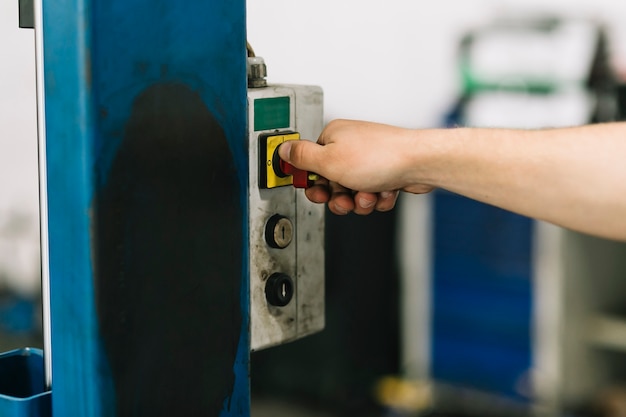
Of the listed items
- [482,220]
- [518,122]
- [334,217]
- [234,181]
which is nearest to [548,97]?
[518,122]

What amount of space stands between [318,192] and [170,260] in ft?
1.01

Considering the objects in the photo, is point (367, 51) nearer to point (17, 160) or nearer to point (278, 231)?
point (17, 160)

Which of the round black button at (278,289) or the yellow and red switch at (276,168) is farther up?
the yellow and red switch at (276,168)

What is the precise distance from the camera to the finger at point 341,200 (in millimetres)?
1262

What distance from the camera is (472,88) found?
3.00 m

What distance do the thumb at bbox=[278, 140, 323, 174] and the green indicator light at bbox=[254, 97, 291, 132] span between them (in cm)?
3

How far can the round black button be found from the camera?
112 cm

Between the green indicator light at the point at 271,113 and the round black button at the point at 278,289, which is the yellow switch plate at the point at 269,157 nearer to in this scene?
the green indicator light at the point at 271,113

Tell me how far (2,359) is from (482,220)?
2148 millimetres

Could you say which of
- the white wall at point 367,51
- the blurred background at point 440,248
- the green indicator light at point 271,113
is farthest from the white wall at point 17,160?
the green indicator light at point 271,113

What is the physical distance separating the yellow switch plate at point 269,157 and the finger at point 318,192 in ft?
0.24

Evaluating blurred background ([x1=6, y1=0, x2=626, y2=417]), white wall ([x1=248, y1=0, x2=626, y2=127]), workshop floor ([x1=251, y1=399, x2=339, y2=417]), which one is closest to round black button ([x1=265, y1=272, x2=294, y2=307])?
blurred background ([x1=6, y1=0, x2=626, y2=417])

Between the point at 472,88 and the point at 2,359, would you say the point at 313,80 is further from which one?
the point at 2,359

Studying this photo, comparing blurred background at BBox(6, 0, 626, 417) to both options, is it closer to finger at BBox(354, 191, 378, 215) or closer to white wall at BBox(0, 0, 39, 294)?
white wall at BBox(0, 0, 39, 294)
